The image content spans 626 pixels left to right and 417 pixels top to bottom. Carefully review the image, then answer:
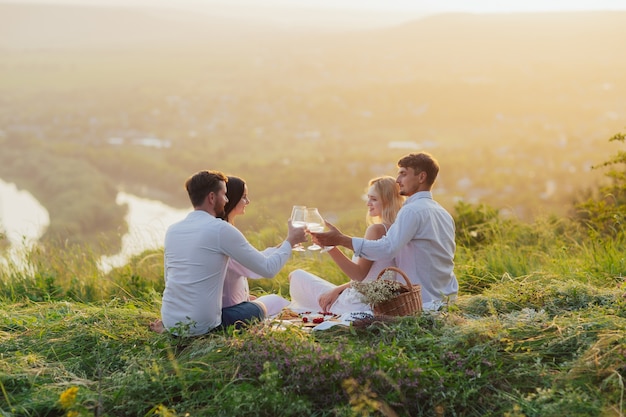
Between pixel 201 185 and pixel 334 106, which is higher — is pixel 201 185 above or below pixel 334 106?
above

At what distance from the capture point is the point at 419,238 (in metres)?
4.81

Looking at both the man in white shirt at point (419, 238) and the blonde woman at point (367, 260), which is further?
the blonde woman at point (367, 260)

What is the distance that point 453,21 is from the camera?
69.5m

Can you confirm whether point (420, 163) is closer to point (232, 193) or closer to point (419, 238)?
point (419, 238)

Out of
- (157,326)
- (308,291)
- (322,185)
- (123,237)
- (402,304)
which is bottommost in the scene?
(322,185)

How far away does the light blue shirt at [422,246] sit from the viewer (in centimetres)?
472

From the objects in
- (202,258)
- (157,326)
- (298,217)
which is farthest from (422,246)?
(157,326)

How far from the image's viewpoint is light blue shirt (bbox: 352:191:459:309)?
4.72 meters

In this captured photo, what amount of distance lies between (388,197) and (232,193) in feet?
4.04

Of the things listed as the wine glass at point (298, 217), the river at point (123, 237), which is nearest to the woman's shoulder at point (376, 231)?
the wine glass at point (298, 217)

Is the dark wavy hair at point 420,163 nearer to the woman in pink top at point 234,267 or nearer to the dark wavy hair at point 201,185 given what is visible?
the woman in pink top at point 234,267

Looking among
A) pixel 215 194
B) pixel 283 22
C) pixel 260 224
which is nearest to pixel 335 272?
pixel 260 224

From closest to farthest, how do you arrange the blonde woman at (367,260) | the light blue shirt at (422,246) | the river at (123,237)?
the light blue shirt at (422,246) → the blonde woman at (367,260) → the river at (123,237)

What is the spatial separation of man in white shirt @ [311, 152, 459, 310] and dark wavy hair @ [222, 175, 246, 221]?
0.62 meters
